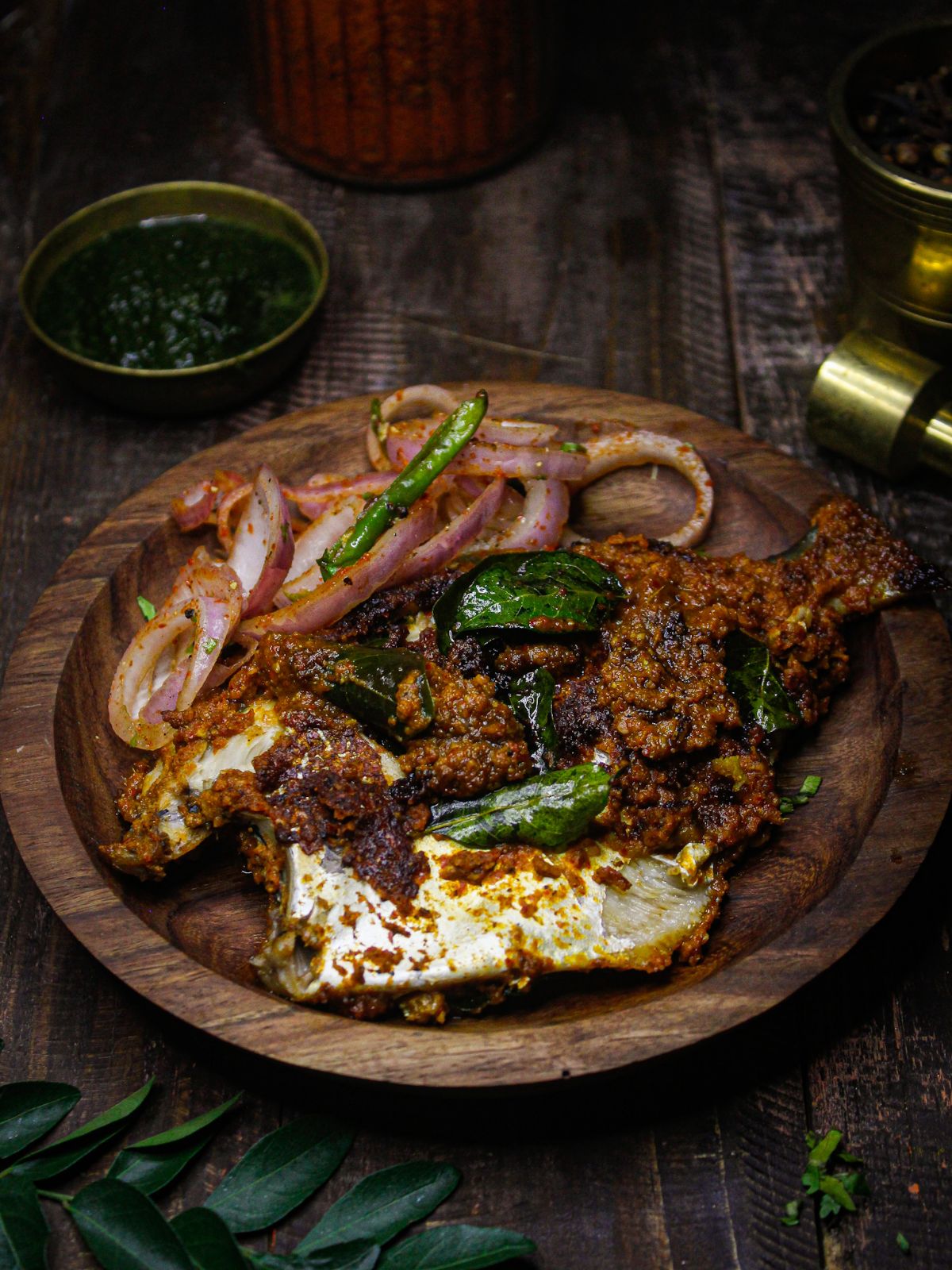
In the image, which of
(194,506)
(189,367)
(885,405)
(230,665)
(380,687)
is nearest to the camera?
(380,687)

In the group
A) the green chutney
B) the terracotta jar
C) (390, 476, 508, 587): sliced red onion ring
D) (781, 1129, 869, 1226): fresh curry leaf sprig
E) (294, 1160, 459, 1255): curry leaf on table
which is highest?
the terracotta jar

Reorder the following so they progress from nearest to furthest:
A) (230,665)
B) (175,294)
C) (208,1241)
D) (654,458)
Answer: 1. (208,1241)
2. (230,665)
3. (654,458)
4. (175,294)

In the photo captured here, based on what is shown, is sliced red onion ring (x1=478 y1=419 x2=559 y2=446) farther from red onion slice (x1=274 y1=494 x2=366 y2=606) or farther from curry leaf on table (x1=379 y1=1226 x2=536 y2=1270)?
curry leaf on table (x1=379 y1=1226 x2=536 y2=1270)

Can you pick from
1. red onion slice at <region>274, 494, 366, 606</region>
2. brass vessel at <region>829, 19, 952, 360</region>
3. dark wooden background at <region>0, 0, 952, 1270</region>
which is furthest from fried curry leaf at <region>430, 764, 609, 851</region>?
brass vessel at <region>829, 19, 952, 360</region>

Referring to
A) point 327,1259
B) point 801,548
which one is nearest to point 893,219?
point 801,548

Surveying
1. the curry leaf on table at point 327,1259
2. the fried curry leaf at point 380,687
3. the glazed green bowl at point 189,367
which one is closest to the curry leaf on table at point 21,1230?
the curry leaf on table at point 327,1259

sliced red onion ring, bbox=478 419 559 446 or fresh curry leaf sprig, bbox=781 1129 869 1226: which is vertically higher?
sliced red onion ring, bbox=478 419 559 446

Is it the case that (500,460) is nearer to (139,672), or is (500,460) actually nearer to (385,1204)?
(139,672)

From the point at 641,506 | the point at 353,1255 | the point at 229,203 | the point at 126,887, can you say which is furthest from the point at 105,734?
the point at 229,203
